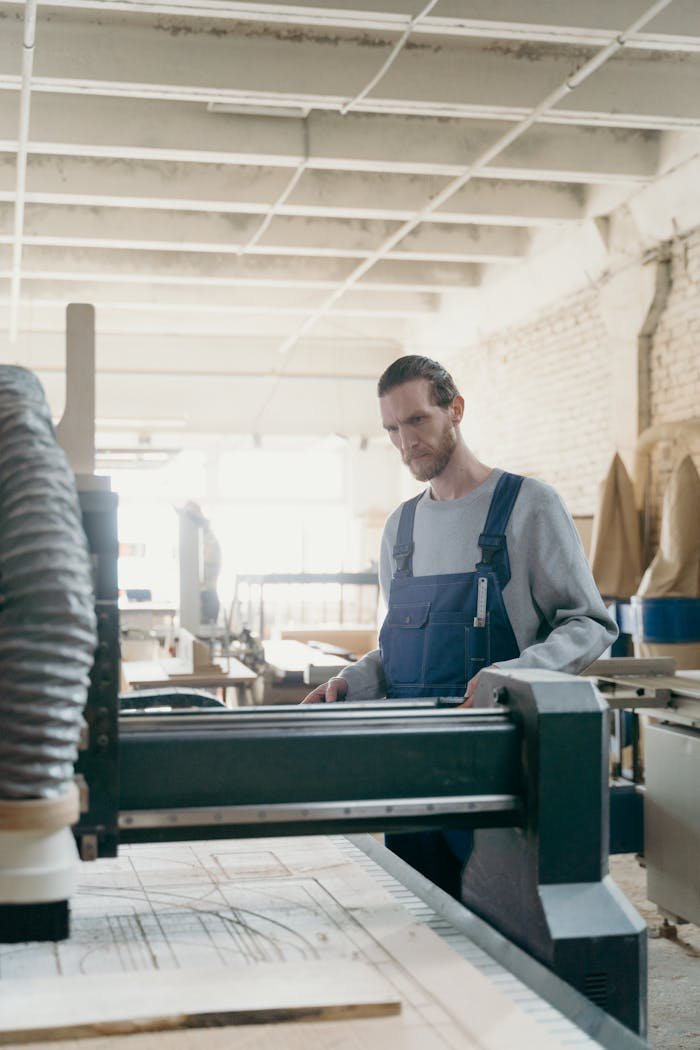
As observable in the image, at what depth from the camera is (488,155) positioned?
Answer: 6.95m

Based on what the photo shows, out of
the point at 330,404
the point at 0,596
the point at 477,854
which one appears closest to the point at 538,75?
the point at 477,854

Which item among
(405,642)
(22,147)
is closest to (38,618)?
(405,642)

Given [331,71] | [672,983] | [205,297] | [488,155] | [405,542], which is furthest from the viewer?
[205,297]

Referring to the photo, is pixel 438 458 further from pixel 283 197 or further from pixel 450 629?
pixel 283 197

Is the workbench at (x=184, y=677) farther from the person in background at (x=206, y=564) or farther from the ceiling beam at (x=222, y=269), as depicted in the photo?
the ceiling beam at (x=222, y=269)

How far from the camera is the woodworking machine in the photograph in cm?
133

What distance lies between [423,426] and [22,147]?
5.03m

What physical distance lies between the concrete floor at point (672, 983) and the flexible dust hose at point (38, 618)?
2647 millimetres

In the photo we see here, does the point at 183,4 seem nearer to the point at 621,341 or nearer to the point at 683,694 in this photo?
the point at 683,694

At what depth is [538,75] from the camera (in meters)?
6.21

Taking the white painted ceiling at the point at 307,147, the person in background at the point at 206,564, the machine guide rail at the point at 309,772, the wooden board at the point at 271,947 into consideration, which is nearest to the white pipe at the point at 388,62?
the white painted ceiling at the point at 307,147

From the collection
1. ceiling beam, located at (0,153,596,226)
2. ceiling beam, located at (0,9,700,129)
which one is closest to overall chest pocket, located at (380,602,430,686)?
ceiling beam, located at (0,9,700,129)

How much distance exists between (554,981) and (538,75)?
580 cm

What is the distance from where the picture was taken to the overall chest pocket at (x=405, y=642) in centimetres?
247
